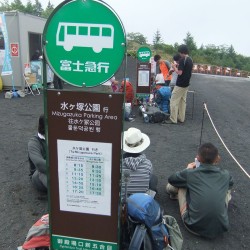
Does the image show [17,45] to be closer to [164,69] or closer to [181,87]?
[164,69]

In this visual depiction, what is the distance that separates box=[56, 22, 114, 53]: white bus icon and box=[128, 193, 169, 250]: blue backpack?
4.72 feet

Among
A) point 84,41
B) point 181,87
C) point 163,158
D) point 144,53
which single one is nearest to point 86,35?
point 84,41

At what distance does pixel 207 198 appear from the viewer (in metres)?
3.47

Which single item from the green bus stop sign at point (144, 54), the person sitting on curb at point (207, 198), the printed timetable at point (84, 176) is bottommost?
the person sitting on curb at point (207, 198)

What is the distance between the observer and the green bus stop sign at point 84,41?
2168 millimetres

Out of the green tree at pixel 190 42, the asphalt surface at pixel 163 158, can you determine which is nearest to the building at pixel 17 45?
the asphalt surface at pixel 163 158

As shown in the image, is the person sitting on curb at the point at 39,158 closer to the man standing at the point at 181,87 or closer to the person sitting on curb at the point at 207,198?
the person sitting on curb at the point at 207,198

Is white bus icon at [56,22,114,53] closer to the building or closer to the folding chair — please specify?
the building

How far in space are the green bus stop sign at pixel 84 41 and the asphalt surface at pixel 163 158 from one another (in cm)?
210

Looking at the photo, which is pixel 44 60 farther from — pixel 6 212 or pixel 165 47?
pixel 165 47

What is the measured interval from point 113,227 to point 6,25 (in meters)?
10.5

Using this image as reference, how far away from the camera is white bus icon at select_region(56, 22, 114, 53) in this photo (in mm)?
2180

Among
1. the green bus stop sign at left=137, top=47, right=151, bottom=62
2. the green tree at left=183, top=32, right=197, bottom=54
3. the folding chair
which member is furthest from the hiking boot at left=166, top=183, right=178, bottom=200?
the green tree at left=183, top=32, right=197, bottom=54

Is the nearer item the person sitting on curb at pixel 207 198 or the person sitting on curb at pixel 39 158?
the person sitting on curb at pixel 207 198
